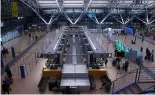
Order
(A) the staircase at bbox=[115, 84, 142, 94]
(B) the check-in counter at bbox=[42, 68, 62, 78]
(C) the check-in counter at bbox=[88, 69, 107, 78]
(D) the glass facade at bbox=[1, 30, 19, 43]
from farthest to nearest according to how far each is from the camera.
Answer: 1. (D) the glass facade at bbox=[1, 30, 19, 43]
2. (C) the check-in counter at bbox=[88, 69, 107, 78]
3. (B) the check-in counter at bbox=[42, 68, 62, 78]
4. (A) the staircase at bbox=[115, 84, 142, 94]

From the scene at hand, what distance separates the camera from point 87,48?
746 inches

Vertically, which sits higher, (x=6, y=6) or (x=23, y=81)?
(x=6, y=6)

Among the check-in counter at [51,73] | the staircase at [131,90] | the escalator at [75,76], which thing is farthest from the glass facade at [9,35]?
the staircase at [131,90]

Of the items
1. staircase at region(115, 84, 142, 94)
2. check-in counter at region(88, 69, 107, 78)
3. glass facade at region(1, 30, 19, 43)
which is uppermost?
glass facade at region(1, 30, 19, 43)

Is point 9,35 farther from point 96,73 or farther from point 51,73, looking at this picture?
point 96,73

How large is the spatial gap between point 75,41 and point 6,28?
611 inches

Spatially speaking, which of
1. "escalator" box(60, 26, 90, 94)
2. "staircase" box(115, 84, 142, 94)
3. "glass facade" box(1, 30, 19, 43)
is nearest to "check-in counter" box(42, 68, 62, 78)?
"escalator" box(60, 26, 90, 94)

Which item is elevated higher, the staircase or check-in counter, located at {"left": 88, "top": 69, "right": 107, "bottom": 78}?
the staircase

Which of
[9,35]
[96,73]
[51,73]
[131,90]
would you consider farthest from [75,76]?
[9,35]

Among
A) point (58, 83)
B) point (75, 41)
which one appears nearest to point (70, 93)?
point (58, 83)

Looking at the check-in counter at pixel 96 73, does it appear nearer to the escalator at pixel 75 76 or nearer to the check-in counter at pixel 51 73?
the escalator at pixel 75 76

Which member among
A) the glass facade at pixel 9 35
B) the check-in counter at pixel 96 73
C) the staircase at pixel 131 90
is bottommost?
the check-in counter at pixel 96 73

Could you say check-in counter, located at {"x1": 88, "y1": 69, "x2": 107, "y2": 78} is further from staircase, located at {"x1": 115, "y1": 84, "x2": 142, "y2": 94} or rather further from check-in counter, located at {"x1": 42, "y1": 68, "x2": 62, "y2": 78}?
staircase, located at {"x1": 115, "y1": 84, "x2": 142, "y2": 94}

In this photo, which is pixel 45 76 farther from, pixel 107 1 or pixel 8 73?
pixel 107 1
